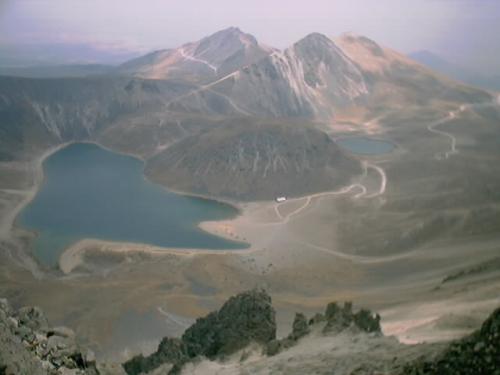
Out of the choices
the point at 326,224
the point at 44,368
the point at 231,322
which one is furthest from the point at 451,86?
the point at 44,368

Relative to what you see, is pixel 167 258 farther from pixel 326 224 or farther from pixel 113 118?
pixel 113 118

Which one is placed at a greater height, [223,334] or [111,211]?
[223,334]

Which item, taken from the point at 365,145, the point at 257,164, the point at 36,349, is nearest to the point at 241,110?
the point at 365,145

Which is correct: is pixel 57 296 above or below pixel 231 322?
below

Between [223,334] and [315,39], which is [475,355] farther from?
[315,39]

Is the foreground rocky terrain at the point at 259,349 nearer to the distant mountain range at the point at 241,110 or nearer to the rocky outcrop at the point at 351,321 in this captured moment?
the rocky outcrop at the point at 351,321

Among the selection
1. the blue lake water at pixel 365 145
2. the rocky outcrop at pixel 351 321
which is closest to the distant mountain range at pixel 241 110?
the blue lake water at pixel 365 145

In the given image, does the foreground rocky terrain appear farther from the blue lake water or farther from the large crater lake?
the blue lake water
